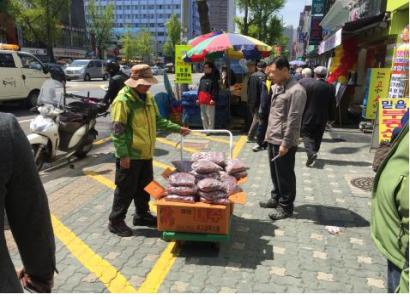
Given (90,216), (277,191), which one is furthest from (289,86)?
(90,216)

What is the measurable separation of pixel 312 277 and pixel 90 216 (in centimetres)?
282

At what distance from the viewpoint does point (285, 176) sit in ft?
15.8

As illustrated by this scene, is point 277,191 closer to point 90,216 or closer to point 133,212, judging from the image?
point 133,212

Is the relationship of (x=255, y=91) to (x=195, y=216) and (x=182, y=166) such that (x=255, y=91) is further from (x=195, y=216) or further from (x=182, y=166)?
(x=195, y=216)

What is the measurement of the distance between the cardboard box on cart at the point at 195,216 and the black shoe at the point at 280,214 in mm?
1209

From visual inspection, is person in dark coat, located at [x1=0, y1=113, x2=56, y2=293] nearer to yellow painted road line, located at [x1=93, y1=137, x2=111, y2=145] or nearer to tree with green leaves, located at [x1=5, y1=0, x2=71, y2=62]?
yellow painted road line, located at [x1=93, y1=137, x2=111, y2=145]

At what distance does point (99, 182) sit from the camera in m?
6.38

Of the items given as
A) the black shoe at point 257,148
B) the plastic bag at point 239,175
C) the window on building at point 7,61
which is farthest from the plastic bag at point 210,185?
the window on building at point 7,61

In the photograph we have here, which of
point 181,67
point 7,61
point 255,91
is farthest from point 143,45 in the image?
point 255,91

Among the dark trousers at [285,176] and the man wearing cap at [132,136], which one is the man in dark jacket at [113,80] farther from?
the dark trousers at [285,176]

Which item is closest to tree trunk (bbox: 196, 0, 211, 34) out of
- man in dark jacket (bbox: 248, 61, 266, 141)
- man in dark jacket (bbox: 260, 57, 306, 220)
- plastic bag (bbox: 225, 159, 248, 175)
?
man in dark jacket (bbox: 248, 61, 266, 141)

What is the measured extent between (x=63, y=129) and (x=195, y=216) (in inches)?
159

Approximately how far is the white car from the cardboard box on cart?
11728 mm

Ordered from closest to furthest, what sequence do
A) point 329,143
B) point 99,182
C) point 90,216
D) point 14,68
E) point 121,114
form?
point 121,114 → point 90,216 → point 99,182 → point 329,143 → point 14,68
